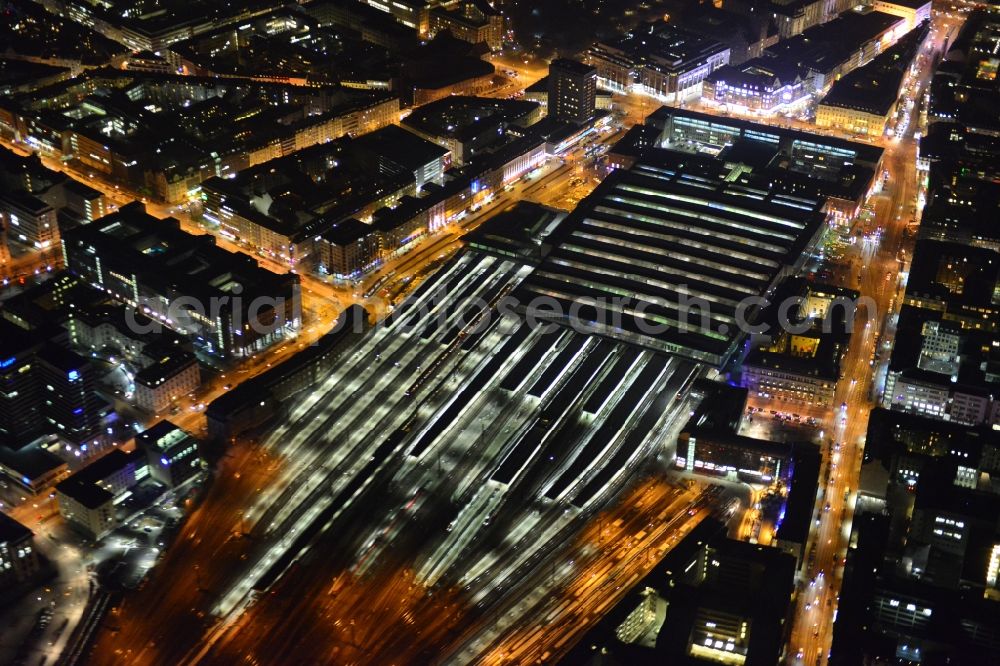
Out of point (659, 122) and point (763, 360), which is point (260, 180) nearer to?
point (659, 122)

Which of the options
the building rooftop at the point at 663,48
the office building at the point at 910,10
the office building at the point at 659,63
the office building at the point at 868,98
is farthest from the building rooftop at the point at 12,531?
the office building at the point at 910,10

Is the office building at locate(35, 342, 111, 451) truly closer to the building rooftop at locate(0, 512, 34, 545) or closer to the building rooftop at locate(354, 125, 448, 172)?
the building rooftop at locate(0, 512, 34, 545)

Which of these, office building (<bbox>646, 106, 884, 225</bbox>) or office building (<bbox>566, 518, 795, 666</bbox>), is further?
office building (<bbox>646, 106, 884, 225</bbox>)

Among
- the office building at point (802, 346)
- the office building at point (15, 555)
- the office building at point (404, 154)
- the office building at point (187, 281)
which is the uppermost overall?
the office building at point (404, 154)

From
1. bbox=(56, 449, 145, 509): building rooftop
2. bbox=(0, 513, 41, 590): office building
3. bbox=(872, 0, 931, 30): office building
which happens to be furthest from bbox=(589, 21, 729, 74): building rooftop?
bbox=(0, 513, 41, 590): office building

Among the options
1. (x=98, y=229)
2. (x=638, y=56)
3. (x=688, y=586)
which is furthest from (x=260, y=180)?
(x=688, y=586)

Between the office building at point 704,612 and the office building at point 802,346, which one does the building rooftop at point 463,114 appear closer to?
the office building at point 802,346

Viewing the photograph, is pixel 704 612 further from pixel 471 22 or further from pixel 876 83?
pixel 471 22

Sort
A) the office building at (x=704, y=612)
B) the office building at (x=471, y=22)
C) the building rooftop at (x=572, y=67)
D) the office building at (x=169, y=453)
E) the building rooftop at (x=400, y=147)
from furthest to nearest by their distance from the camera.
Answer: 1. the office building at (x=471, y=22)
2. the building rooftop at (x=572, y=67)
3. the building rooftop at (x=400, y=147)
4. the office building at (x=169, y=453)
5. the office building at (x=704, y=612)

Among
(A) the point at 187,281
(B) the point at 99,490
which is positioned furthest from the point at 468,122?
(B) the point at 99,490
